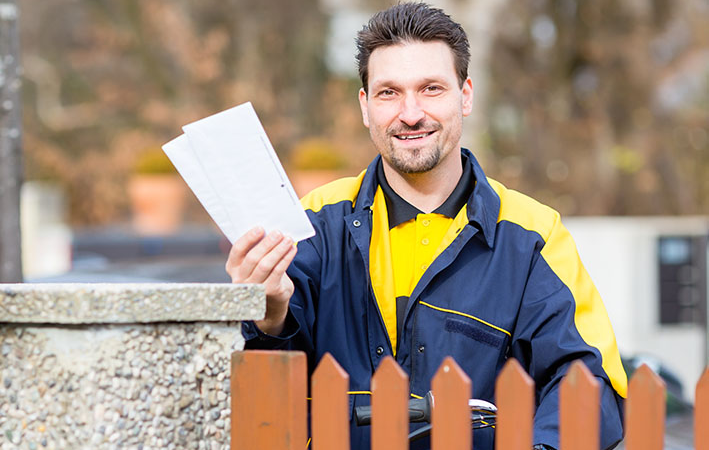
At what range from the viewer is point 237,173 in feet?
6.57

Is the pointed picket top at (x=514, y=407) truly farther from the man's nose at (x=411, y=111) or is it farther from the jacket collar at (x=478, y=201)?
the man's nose at (x=411, y=111)

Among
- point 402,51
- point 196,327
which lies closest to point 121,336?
point 196,327

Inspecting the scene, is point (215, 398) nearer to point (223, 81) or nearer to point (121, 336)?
point (121, 336)

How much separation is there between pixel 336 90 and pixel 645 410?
54.2 ft

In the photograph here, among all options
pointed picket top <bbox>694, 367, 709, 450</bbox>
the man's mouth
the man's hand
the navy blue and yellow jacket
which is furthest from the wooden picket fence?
the man's mouth

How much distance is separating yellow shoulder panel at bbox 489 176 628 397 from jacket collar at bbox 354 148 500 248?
0.14ft

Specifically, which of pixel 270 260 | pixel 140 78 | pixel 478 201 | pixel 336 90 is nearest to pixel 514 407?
pixel 270 260

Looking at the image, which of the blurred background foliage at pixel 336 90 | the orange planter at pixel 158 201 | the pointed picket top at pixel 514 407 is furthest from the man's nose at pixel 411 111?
the orange planter at pixel 158 201

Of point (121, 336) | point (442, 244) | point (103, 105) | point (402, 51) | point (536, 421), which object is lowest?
point (536, 421)

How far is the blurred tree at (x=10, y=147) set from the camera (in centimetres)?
360

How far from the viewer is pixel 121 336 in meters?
1.79

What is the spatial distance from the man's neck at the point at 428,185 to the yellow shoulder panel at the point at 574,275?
0.45 feet

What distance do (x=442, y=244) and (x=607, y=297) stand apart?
6163mm

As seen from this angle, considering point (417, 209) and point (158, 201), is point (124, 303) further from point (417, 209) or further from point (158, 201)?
point (158, 201)
